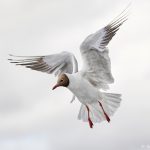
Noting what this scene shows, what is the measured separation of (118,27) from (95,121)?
2832 millimetres

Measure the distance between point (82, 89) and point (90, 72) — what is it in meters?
0.70

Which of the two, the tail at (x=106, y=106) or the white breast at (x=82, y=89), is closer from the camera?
the white breast at (x=82, y=89)

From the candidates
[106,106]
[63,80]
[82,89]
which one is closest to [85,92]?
[82,89]

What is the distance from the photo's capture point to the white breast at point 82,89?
2036 centimetres

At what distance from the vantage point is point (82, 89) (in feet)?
67.2

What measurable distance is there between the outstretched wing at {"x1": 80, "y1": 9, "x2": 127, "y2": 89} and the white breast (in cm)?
33

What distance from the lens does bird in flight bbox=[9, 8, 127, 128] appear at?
20.5m

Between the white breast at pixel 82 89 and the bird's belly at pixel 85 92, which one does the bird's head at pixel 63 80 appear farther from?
the bird's belly at pixel 85 92

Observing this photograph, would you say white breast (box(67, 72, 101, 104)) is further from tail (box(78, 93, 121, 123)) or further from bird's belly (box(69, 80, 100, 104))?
tail (box(78, 93, 121, 123))

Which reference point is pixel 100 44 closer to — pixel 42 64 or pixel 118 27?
pixel 118 27

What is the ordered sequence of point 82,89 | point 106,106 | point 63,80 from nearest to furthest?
1. point 63,80
2. point 82,89
3. point 106,106

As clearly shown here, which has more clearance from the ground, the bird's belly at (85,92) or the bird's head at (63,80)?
the bird's head at (63,80)

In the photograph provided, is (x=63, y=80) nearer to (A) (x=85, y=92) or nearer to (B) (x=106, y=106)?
(A) (x=85, y=92)

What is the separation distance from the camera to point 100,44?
67.4ft
